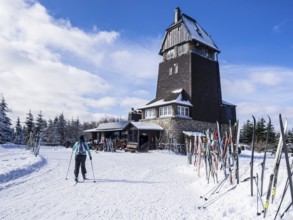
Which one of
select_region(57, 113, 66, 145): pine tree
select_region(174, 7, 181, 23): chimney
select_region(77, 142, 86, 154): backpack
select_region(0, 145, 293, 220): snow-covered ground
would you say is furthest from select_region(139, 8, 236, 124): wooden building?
select_region(57, 113, 66, 145): pine tree

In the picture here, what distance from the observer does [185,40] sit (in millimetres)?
31531

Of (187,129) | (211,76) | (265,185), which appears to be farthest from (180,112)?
(265,185)

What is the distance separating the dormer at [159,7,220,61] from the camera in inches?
1241

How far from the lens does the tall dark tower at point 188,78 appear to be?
30.5 m

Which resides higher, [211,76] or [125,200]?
[211,76]

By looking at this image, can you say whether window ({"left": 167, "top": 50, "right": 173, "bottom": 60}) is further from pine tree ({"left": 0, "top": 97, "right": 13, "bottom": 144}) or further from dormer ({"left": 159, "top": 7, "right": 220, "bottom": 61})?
pine tree ({"left": 0, "top": 97, "right": 13, "bottom": 144})

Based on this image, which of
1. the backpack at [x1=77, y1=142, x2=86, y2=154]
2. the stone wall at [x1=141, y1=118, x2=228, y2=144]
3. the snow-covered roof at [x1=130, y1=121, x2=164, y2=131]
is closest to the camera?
the backpack at [x1=77, y1=142, x2=86, y2=154]

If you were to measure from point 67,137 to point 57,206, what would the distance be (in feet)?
173

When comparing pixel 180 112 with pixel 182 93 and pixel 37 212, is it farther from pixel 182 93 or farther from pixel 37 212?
pixel 37 212

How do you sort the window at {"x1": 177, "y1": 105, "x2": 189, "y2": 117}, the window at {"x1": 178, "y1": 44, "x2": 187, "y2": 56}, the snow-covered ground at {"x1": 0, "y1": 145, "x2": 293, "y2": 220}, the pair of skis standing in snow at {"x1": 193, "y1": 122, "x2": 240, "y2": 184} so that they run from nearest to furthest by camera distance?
the snow-covered ground at {"x1": 0, "y1": 145, "x2": 293, "y2": 220}
the pair of skis standing in snow at {"x1": 193, "y1": 122, "x2": 240, "y2": 184}
the window at {"x1": 177, "y1": 105, "x2": 189, "y2": 117}
the window at {"x1": 178, "y1": 44, "x2": 187, "y2": 56}

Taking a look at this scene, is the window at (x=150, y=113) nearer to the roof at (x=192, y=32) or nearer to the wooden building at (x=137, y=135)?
the wooden building at (x=137, y=135)

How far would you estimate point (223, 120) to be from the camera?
34.0 metres

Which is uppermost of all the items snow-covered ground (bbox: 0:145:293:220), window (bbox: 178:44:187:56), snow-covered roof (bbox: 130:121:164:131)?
window (bbox: 178:44:187:56)

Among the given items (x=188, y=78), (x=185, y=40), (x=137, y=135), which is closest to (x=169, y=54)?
(x=185, y=40)
